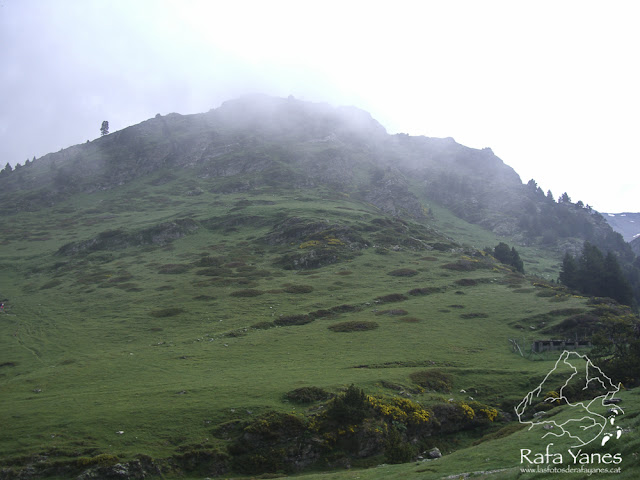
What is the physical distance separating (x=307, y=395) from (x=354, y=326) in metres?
24.9

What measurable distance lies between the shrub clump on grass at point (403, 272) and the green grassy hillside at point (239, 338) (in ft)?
2.41

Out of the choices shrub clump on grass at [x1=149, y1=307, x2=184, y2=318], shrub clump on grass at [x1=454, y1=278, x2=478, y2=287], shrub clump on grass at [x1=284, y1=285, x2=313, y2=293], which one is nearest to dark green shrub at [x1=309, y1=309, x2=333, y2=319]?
shrub clump on grass at [x1=284, y1=285, x2=313, y2=293]

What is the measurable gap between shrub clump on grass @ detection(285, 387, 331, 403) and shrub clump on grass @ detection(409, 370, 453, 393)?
10322mm

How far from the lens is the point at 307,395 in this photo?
3409cm

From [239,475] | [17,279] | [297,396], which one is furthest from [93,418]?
[17,279]

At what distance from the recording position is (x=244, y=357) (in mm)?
47031

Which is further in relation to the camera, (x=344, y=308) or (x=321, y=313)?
(x=344, y=308)

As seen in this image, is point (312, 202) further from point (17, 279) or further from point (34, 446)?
point (34, 446)

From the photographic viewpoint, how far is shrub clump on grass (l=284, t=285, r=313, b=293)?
261 ft

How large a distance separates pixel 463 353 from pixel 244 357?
2667cm

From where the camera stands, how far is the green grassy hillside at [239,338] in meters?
28.1

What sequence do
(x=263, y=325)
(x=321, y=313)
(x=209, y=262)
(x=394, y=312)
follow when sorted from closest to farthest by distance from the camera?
1. (x=263, y=325)
2. (x=394, y=312)
3. (x=321, y=313)
4. (x=209, y=262)

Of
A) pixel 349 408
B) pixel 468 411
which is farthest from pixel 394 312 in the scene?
pixel 349 408

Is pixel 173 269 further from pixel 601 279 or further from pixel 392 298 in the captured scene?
pixel 601 279
